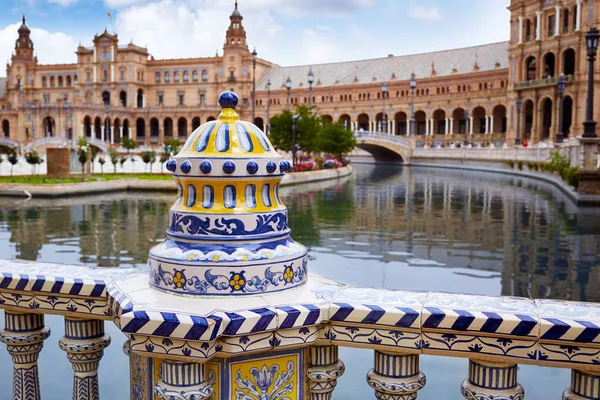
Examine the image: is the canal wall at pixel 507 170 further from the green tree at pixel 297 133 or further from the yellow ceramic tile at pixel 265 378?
the yellow ceramic tile at pixel 265 378

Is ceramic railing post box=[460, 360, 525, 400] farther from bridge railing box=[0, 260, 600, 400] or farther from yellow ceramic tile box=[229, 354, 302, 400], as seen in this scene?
yellow ceramic tile box=[229, 354, 302, 400]

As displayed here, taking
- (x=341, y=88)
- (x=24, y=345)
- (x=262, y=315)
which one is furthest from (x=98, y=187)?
(x=341, y=88)

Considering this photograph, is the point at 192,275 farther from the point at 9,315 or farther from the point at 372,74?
the point at 372,74

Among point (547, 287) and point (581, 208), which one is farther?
point (581, 208)

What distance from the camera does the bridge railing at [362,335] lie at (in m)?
2.19

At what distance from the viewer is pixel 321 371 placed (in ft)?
8.38

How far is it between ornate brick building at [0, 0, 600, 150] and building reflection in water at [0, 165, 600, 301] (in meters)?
34.5

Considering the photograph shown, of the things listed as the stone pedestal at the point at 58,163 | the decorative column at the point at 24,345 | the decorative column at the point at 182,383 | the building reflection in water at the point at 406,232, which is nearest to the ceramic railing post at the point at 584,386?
the decorative column at the point at 182,383

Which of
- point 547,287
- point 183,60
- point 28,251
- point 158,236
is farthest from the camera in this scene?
point 183,60

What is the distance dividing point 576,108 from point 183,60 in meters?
58.1

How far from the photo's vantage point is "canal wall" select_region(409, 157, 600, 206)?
2022 centimetres

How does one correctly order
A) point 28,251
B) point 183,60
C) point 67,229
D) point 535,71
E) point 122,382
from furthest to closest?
point 183,60 < point 535,71 < point 67,229 < point 28,251 < point 122,382

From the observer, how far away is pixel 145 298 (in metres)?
2.41

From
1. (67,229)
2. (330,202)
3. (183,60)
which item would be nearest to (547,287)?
(67,229)
